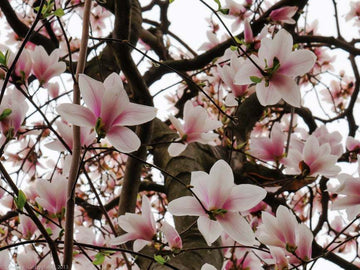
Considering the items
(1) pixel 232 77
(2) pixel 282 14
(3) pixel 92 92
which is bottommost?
(3) pixel 92 92

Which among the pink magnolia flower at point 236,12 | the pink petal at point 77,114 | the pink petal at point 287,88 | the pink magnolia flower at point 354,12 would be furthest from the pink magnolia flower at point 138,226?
the pink magnolia flower at point 354,12

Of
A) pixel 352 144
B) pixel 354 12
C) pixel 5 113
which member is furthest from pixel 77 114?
pixel 354 12

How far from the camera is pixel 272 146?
1141 millimetres

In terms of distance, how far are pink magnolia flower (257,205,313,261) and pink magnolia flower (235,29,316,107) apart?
209 millimetres

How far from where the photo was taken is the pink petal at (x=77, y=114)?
56cm

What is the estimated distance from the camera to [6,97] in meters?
0.73

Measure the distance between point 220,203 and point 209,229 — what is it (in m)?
0.05

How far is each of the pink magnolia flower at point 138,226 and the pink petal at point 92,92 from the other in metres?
0.22

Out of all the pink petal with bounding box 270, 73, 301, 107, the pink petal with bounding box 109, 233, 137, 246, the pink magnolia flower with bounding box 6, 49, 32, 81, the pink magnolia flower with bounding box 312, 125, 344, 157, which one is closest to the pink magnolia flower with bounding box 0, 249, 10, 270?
the pink petal with bounding box 109, 233, 137, 246

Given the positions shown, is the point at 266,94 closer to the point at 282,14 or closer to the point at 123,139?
the point at 123,139

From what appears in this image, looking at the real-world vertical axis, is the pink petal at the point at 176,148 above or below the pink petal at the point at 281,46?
below

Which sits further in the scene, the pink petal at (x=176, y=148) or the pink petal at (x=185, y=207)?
the pink petal at (x=176, y=148)

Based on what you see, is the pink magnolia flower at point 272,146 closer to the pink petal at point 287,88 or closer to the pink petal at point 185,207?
the pink petal at point 287,88

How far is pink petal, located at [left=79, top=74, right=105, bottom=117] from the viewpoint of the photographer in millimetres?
577
